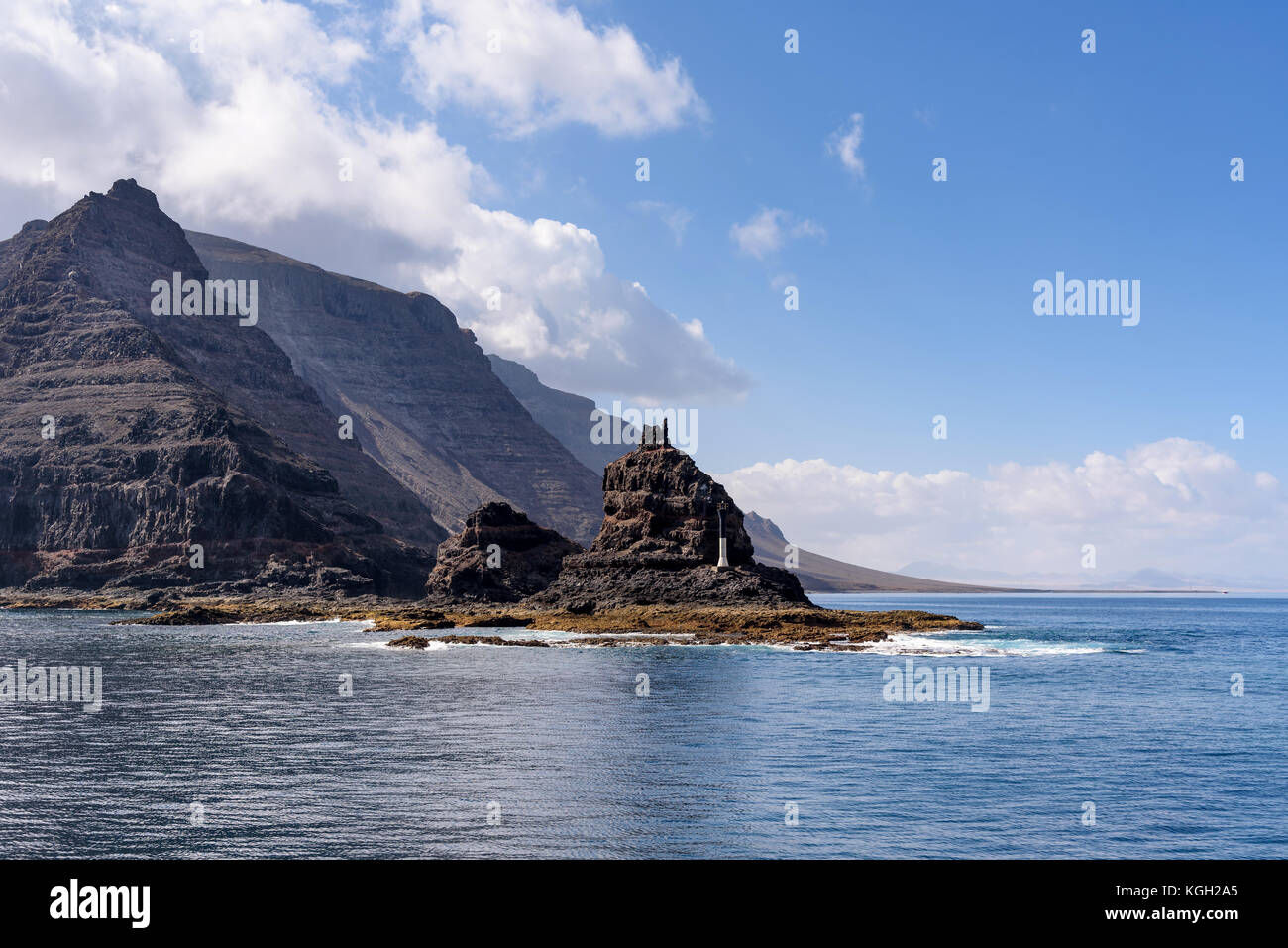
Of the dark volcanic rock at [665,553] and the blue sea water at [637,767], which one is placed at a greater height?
the dark volcanic rock at [665,553]

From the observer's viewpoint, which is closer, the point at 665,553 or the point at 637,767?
the point at 637,767

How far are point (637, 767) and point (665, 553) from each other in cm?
11577

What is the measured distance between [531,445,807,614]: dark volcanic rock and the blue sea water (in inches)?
2663

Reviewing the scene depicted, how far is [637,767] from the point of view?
125ft

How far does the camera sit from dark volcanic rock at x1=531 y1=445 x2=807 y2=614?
145250 mm

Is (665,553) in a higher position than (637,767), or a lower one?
higher

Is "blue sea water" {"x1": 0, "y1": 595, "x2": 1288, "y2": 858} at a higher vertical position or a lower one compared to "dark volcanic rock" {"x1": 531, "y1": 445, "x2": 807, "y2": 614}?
lower

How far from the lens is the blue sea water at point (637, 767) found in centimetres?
2764

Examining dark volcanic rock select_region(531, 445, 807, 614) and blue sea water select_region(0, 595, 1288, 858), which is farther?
dark volcanic rock select_region(531, 445, 807, 614)

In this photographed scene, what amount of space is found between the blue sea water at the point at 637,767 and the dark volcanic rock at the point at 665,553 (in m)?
67.6

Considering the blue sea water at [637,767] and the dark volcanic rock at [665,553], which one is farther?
the dark volcanic rock at [665,553]

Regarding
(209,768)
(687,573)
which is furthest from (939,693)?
(687,573)
